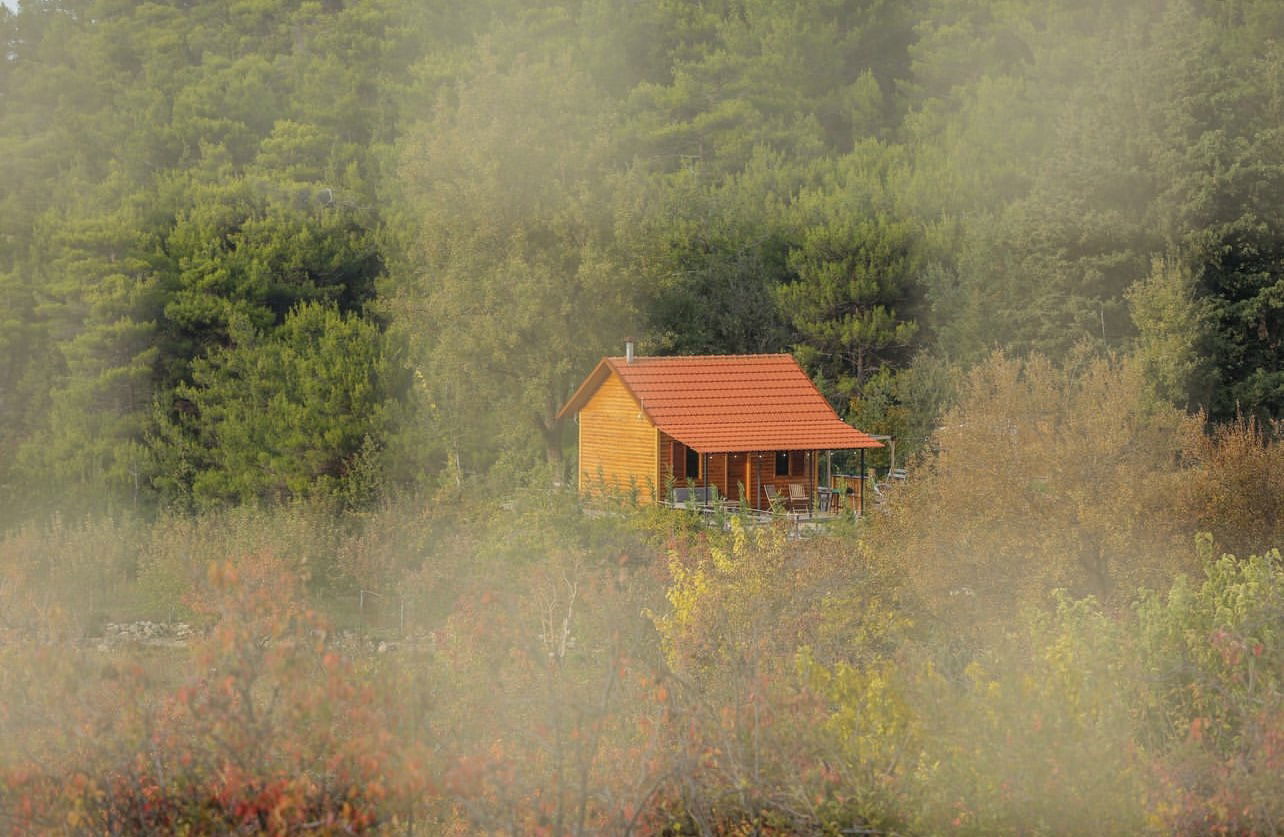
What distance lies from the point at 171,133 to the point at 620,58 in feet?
44.8

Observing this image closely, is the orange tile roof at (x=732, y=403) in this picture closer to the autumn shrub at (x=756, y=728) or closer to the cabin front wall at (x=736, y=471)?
the cabin front wall at (x=736, y=471)

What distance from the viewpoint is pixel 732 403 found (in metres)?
33.6

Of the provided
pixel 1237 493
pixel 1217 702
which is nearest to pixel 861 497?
pixel 1237 493

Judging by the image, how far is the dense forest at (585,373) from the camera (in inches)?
438

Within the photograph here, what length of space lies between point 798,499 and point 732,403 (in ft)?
7.44

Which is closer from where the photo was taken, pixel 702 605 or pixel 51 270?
pixel 702 605

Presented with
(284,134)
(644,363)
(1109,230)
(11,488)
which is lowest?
(11,488)

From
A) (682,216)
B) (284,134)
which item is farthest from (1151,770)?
(284,134)

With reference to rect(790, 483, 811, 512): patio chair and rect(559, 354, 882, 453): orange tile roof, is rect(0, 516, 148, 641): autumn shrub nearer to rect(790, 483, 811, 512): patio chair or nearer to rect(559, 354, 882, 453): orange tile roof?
rect(559, 354, 882, 453): orange tile roof

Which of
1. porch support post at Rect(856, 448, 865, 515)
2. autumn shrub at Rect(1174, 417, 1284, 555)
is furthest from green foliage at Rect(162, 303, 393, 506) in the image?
autumn shrub at Rect(1174, 417, 1284, 555)

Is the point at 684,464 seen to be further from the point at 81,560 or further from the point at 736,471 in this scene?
the point at 81,560

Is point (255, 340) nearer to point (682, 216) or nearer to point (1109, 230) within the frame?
point (682, 216)

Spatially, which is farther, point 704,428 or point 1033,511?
point 704,428

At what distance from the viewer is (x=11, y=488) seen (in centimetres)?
3812
